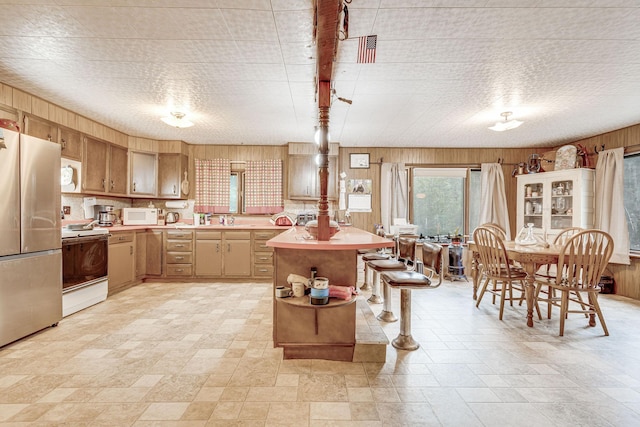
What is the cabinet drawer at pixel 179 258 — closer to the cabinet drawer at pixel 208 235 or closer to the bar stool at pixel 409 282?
the cabinet drawer at pixel 208 235

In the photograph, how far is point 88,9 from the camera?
1.89 metres

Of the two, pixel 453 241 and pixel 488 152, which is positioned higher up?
pixel 488 152

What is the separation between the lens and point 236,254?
4.85 meters

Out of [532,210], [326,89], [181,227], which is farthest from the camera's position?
[532,210]

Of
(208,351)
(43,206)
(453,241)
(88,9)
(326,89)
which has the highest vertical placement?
(88,9)

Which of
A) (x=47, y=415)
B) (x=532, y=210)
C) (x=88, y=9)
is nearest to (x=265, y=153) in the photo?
(x=88, y=9)

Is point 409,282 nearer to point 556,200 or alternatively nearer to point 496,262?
point 496,262

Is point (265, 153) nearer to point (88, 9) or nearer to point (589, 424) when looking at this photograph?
point (88, 9)

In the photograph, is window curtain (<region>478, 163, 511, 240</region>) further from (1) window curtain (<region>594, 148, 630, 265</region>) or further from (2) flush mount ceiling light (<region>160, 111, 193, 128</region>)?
(2) flush mount ceiling light (<region>160, 111, 193, 128</region>)

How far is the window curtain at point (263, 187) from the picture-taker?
5.50 metres

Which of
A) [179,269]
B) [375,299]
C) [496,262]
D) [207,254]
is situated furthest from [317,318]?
[179,269]

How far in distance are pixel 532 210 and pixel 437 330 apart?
3.72 m

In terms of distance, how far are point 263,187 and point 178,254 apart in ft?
5.98

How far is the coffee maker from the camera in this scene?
4387mm
